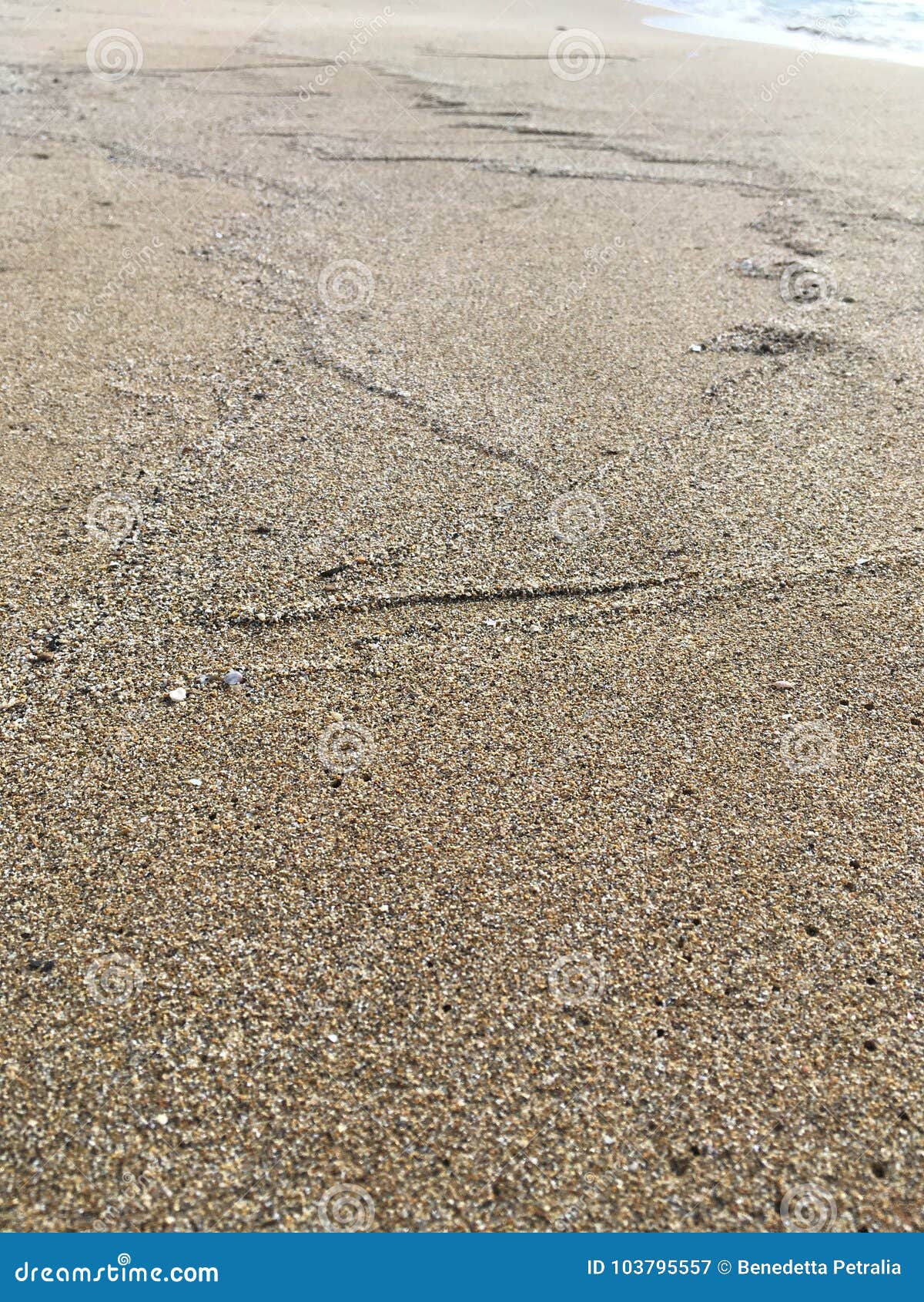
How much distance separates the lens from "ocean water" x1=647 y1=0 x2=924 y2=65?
9273 mm

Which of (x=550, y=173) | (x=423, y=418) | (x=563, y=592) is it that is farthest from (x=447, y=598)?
(x=550, y=173)

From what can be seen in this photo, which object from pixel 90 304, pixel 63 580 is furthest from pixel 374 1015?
pixel 90 304

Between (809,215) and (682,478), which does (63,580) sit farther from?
(809,215)

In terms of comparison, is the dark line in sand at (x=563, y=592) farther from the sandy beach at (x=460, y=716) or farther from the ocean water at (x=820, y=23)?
the ocean water at (x=820, y=23)

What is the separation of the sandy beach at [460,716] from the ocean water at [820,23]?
17.5 feet

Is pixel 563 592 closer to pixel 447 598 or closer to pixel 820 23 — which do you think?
pixel 447 598

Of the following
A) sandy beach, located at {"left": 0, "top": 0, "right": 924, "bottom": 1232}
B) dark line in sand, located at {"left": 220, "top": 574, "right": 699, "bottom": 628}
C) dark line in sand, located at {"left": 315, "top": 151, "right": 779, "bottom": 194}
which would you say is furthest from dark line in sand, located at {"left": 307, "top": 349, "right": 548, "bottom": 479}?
dark line in sand, located at {"left": 315, "top": 151, "right": 779, "bottom": 194}

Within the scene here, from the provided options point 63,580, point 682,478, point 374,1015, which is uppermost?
point 682,478

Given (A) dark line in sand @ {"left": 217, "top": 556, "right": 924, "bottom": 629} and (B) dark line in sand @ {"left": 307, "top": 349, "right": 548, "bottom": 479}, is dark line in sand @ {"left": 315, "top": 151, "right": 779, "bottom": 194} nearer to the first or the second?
(B) dark line in sand @ {"left": 307, "top": 349, "right": 548, "bottom": 479}

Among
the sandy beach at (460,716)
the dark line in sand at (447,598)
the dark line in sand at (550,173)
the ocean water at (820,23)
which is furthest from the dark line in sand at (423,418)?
the ocean water at (820,23)

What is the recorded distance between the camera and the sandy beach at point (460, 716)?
1.67 meters

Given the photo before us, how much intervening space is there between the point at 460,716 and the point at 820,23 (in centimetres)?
1066

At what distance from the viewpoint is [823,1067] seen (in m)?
1.76

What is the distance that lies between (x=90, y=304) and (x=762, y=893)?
3556mm
